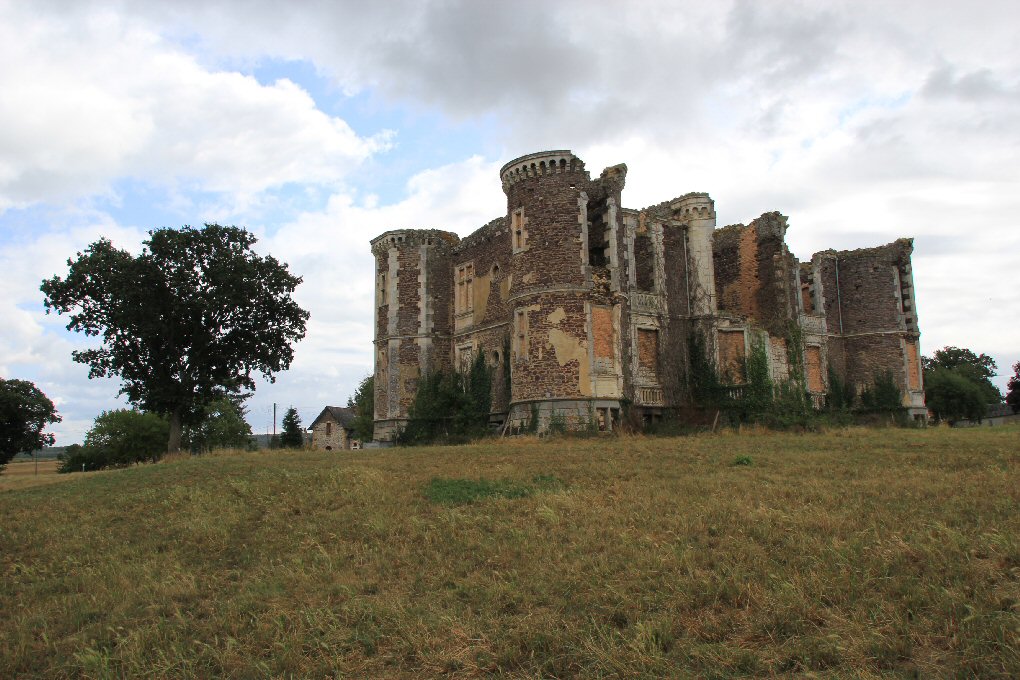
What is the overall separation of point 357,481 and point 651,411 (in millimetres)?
16602

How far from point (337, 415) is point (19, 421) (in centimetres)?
2697

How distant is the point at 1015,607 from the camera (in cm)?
652

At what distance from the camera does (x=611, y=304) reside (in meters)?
27.5

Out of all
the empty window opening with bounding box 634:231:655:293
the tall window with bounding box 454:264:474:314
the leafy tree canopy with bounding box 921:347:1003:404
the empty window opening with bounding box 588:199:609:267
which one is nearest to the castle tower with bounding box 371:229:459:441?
the tall window with bounding box 454:264:474:314

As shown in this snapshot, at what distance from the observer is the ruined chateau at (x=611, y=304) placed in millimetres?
27047

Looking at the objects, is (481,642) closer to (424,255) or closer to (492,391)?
(492,391)

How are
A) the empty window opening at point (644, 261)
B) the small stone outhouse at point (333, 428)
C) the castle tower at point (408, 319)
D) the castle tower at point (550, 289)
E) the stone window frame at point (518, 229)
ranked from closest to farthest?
1. the castle tower at point (550, 289)
2. the stone window frame at point (518, 229)
3. the empty window opening at point (644, 261)
4. the castle tower at point (408, 319)
5. the small stone outhouse at point (333, 428)

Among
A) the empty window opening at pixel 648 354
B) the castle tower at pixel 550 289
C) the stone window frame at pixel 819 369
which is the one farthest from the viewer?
the stone window frame at pixel 819 369

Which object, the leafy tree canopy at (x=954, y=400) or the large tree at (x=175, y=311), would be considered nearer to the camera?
the large tree at (x=175, y=311)

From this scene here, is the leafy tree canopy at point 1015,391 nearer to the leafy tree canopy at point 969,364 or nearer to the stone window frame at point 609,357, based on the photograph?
the leafy tree canopy at point 969,364

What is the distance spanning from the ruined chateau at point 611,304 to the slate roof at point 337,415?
37.5m

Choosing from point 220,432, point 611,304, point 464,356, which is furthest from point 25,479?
point 220,432

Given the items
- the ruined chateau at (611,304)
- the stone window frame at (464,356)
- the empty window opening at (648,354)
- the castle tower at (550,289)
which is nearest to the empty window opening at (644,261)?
the ruined chateau at (611,304)

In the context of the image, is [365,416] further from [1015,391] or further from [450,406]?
[1015,391]
